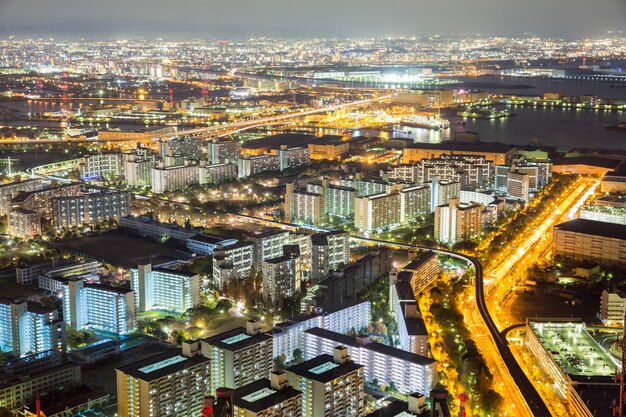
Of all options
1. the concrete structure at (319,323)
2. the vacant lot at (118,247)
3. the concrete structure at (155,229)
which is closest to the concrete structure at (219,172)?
the concrete structure at (155,229)

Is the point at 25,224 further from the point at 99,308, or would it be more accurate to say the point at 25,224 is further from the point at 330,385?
the point at 330,385

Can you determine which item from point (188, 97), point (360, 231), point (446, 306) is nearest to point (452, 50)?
point (188, 97)

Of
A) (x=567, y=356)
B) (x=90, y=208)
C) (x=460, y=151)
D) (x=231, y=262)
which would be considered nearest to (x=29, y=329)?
(x=231, y=262)

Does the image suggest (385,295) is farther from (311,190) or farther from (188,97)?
(188,97)

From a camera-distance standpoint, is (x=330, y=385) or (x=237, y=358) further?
(x=237, y=358)

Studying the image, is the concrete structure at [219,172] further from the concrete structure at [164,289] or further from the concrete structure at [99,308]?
the concrete structure at [99,308]
